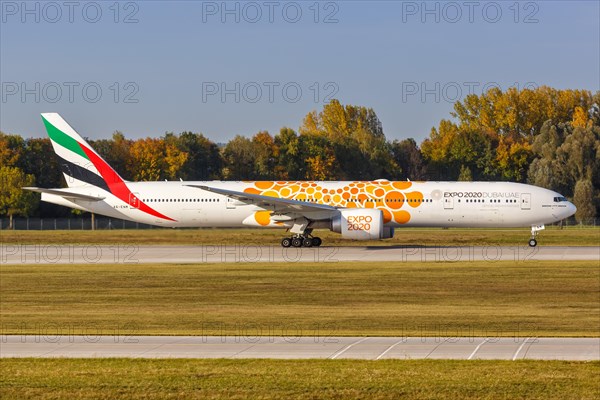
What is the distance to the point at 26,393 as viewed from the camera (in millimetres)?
14008

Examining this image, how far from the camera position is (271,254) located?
45.9m

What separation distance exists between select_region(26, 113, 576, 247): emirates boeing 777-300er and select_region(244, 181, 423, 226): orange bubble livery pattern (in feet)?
0.17

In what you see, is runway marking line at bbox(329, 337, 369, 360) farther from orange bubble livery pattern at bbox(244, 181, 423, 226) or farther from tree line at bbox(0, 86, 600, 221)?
tree line at bbox(0, 86, 600, 221)

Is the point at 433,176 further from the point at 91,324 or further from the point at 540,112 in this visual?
the point at 91,324

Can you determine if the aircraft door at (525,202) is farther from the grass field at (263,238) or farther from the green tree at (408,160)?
the green tree at (408,160)

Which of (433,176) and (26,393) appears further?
(433,176)

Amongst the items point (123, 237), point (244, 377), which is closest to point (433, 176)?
point (123, 237)

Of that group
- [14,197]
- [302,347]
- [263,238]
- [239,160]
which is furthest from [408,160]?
[302,347]

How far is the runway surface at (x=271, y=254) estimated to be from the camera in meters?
43.0

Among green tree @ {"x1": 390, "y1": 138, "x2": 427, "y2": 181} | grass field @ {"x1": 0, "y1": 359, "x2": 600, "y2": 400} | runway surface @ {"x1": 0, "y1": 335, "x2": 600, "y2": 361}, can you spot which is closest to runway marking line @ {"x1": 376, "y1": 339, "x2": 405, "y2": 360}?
runway surface @ {"x1": 0, "y1": 335, "x2": 600, "y2": 361}

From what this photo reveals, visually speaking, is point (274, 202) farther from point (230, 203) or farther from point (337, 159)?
point (337, 159)

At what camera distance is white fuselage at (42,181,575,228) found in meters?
50.0

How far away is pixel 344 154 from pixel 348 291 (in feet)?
230

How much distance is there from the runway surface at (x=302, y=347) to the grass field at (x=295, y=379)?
101 centimetres
